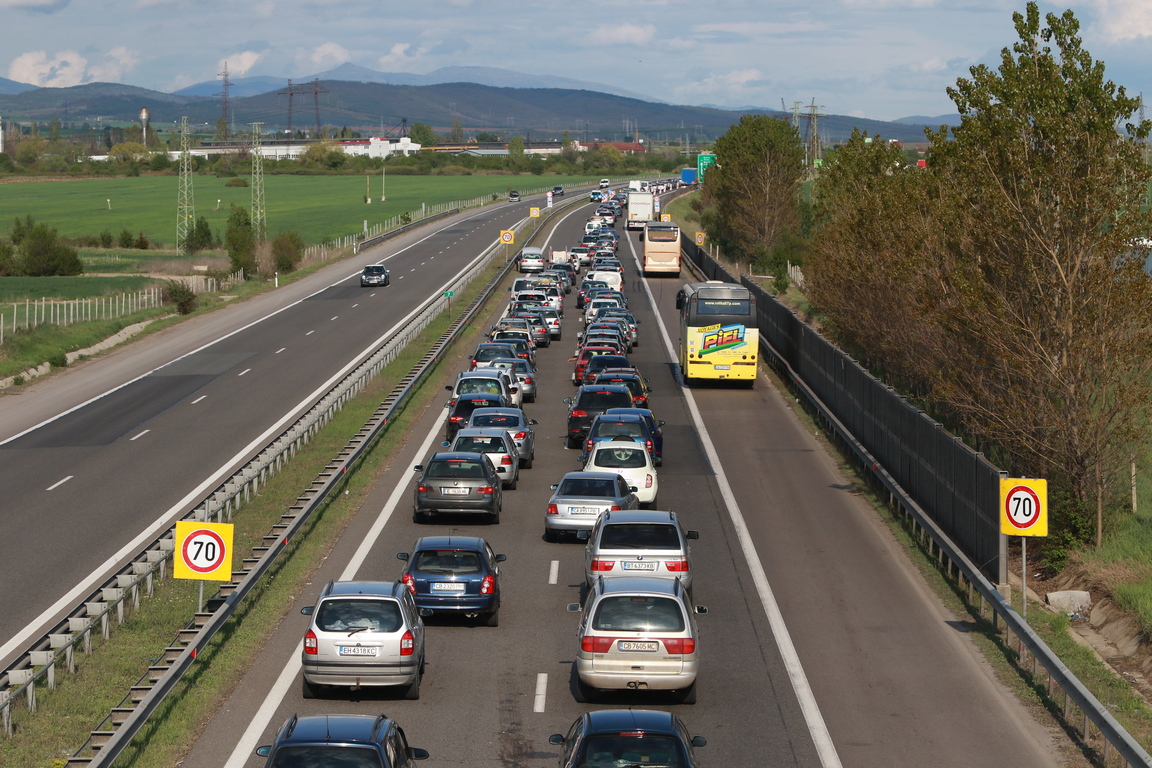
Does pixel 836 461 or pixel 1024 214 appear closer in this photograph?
pixel 1024 214

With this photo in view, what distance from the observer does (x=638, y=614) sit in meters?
15.5

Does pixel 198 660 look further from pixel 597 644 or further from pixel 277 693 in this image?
pixel 597 644

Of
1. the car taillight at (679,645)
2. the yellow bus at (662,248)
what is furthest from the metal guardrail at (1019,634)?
the yellow bus at (662,248)

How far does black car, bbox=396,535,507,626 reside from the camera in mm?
18672

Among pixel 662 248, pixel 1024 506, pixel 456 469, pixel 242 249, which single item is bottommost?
pixel 456 469

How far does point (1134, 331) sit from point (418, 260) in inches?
2812

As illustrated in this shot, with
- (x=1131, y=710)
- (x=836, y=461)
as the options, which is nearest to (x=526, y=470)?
(x=836, y=461)

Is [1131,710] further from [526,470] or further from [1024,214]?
[526,470]

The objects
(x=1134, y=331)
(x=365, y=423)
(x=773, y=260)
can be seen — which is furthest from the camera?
(x=773, y=260)

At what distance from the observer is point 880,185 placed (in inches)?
1692

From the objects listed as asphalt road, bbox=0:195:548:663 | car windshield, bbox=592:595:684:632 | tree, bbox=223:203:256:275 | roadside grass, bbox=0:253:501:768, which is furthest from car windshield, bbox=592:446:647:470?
tree, bbox=223:203:256:275

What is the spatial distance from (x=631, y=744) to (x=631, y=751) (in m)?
0.07

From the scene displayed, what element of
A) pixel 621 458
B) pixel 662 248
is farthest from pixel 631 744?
pixel 662 248

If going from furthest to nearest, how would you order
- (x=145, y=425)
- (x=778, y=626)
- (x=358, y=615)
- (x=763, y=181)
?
(x=763, y=181), (x=145, y=425), (x=778, y=626), (x=358, y=615)
